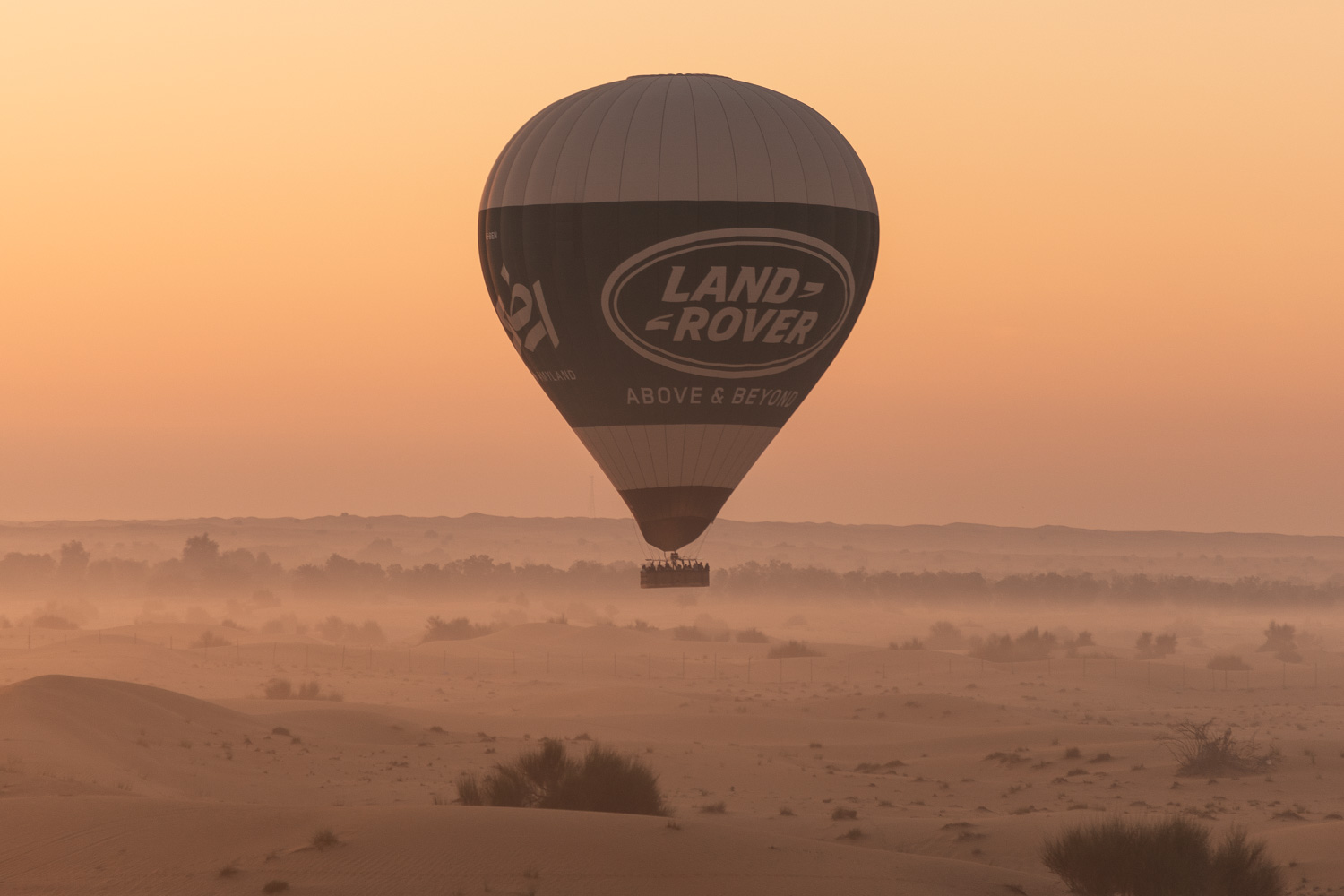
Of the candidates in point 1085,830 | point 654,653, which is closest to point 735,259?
point 1085,830

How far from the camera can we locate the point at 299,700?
61.2 m

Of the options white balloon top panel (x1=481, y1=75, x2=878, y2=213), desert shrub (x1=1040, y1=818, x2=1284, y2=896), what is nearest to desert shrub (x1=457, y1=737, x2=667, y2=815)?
desert shrub (x1=1040, y1=818, x2=1284, y2=896)

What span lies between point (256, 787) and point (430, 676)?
40742 millimetres

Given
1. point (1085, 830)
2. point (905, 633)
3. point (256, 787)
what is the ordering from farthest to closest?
point (905, 633) < point (256, 787) < point (1085, 830)

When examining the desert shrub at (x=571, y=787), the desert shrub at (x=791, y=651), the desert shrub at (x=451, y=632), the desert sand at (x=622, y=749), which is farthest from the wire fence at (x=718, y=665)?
the desert shrub at (x=571, y=787)

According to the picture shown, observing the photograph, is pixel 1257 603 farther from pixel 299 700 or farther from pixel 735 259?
pixel 735 259

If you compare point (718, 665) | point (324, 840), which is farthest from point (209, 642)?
point (324, 840)

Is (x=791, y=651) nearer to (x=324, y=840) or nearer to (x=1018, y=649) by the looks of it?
(x=1018, y=649)

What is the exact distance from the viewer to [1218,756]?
144 ft

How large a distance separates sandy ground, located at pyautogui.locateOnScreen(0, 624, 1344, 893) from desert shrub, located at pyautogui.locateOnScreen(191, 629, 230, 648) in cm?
219

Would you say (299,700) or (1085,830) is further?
(299,700)

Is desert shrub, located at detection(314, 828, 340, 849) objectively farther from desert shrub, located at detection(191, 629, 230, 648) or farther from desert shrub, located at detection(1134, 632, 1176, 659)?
desert shrub, located at detection(1134, 632, 1176, 659)

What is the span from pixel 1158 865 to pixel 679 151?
16.5 m

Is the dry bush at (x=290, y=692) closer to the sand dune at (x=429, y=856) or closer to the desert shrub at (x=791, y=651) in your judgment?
the desert shrub at (x=791, y=651)
